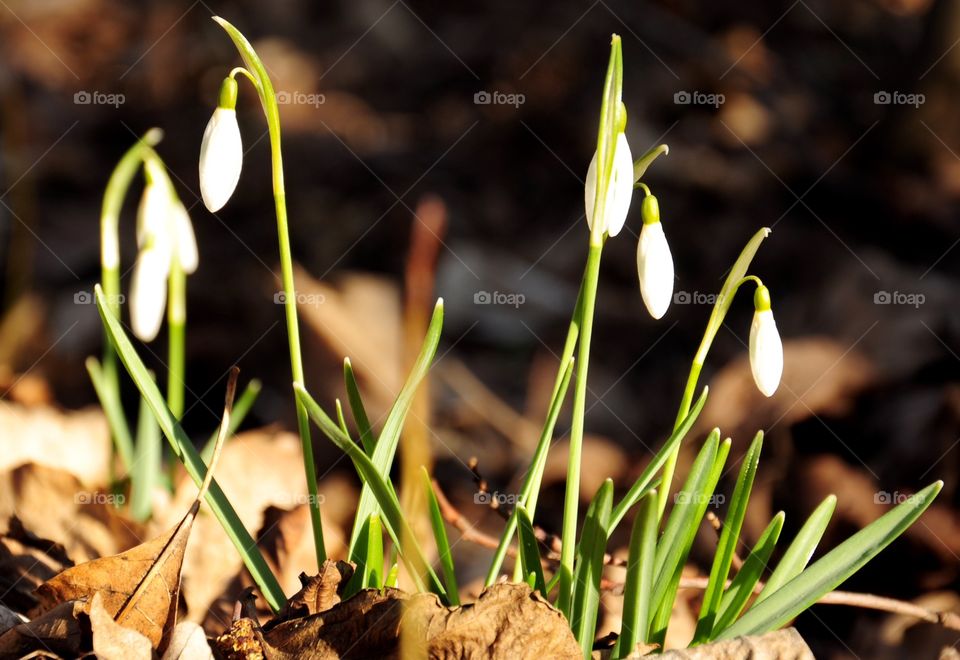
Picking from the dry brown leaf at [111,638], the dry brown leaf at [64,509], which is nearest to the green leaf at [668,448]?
the dry brown leaf at [111,638]

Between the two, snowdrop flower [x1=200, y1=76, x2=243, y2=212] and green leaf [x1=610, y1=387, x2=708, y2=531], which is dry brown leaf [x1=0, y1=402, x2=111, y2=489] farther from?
green leaf [x1=610, y1=387, x2=708, y2=531]

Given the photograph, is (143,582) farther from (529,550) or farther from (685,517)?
(685,517)

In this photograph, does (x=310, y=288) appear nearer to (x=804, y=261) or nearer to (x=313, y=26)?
(x=804, y=261)

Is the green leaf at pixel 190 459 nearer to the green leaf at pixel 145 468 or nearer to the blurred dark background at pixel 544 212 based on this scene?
the green leaf at pixel 145 468

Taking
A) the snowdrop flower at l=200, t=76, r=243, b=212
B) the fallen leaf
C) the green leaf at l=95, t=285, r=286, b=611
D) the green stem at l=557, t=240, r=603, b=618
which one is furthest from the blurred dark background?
the snowdrop flower at l=200, t=76, r=243, b=212

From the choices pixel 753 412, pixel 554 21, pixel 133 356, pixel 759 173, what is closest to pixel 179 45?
pixel 554 21

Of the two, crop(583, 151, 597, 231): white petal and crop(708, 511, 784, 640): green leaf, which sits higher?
crop(583, 151, 597, 231): white petal

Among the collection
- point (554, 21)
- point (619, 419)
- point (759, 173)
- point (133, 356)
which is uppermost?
point (554, 21)

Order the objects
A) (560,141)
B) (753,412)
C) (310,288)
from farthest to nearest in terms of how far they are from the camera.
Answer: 1. (560,141)
2. (310,288)
3. (753,412)
